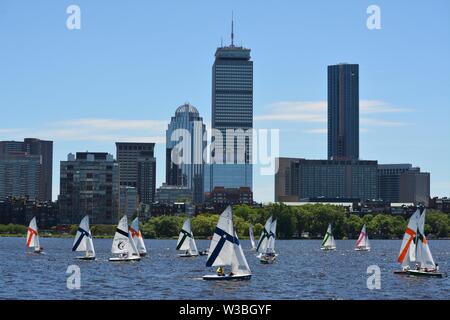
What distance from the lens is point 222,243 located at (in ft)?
283

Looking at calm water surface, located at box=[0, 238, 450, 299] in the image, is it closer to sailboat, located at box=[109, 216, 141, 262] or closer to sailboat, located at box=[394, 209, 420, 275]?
sailboat, located at box=[394, 209, 420, 275]

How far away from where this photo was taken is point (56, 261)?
136 meters

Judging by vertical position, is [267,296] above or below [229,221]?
below

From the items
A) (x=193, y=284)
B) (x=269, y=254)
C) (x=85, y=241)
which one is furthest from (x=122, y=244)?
(x=193, y=284)

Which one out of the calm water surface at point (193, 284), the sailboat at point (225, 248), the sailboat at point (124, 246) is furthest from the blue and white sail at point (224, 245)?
the sailboat at point (124, 246)

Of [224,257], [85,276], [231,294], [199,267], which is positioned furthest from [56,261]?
[231,294]

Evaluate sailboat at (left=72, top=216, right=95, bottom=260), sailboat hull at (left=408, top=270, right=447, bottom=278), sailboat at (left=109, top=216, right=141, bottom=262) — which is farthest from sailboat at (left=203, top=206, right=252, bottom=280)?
sailboat at (left=72, top=216, right=95, bottom=260)

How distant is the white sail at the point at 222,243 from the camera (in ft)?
283

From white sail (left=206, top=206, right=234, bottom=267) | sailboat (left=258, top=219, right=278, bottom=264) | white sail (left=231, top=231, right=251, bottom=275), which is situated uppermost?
white sail (left=206, top=206, right=234, bottom=267)

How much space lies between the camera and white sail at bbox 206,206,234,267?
3393 inches

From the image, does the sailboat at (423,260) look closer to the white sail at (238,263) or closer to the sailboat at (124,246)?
the white sail at (238,263)
